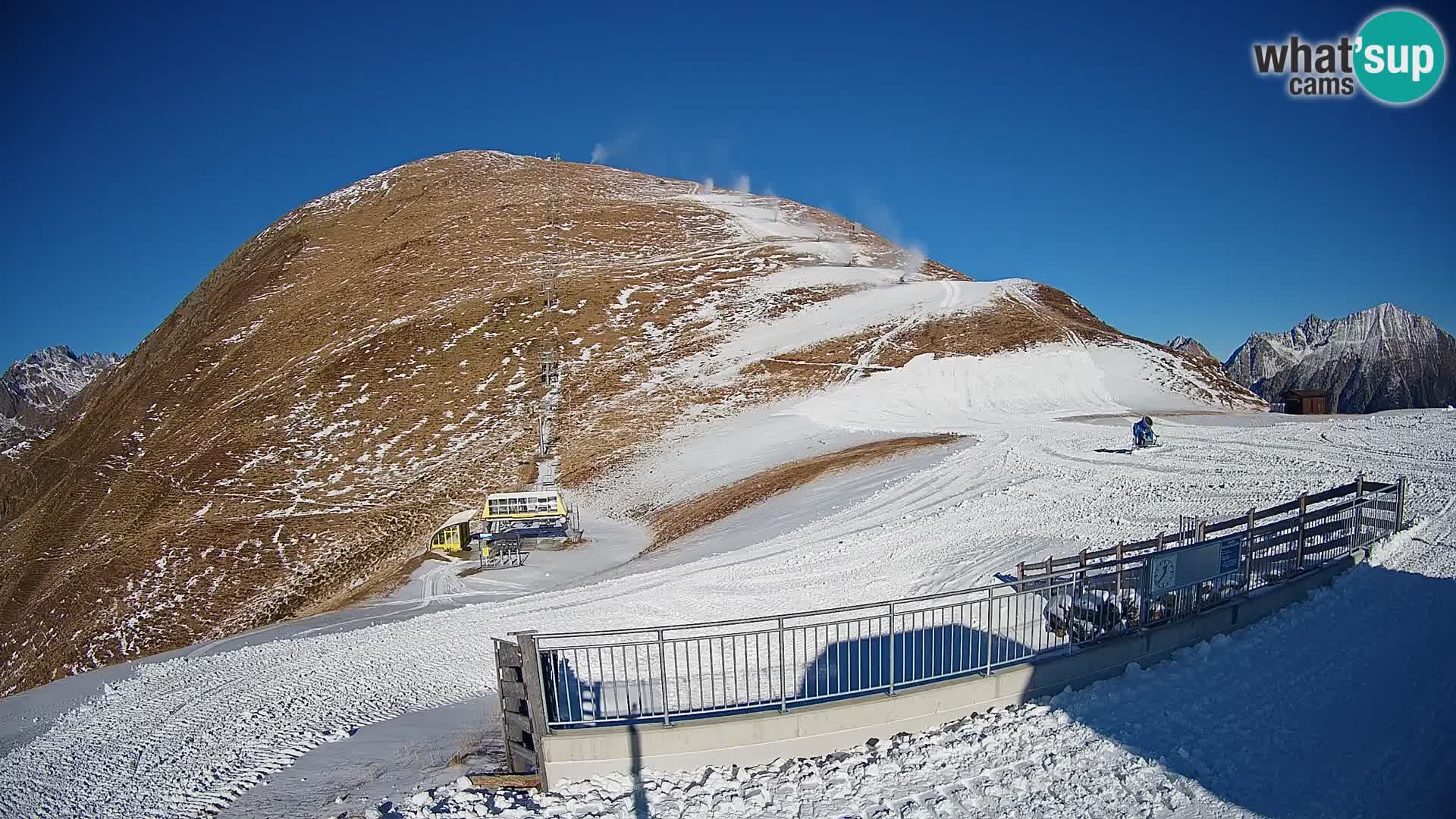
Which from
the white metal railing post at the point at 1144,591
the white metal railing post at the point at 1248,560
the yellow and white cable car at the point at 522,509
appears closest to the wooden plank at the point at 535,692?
the white metal railing post at the point at 1144,591

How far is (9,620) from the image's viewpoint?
113 feet

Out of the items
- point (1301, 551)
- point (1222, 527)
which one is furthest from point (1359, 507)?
point (1222, 527)

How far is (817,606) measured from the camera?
16.2 metres

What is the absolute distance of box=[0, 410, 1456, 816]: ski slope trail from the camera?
10.6 m

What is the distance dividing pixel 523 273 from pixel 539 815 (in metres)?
61.1

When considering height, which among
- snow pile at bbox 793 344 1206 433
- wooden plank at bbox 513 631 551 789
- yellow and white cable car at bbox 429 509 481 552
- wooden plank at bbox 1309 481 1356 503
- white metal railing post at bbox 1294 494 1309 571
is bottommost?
yellow and white cable car at bbox 429 509 481 552

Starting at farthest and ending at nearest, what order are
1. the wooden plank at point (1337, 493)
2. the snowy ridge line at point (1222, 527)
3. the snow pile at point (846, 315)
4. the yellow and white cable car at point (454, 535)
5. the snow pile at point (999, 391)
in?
the snow pile at point (846, 315)
the snow pile at point (999, 391)
the yellow and white cable car at point (454, 535)
the wooden plank at point (1337, 493)
the snowy ridge line at point (1222, 527)

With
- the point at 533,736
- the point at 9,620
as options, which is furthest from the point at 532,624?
the point at 9,620

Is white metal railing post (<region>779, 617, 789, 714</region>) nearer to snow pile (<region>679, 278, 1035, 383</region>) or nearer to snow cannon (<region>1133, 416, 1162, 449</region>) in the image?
snow cannon (<region>1133, 416, 1162, 449</region>)

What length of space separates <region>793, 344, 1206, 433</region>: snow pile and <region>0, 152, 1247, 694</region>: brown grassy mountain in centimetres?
244

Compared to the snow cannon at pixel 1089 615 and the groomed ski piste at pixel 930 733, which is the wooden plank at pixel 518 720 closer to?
the groomed ski piste at pixel 930 733

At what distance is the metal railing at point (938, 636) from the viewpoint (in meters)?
8.96

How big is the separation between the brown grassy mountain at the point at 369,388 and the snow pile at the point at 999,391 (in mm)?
2444

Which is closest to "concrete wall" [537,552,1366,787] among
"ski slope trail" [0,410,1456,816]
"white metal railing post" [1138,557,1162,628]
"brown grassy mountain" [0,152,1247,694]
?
"ski slope trail" [0,410,1456,816]
